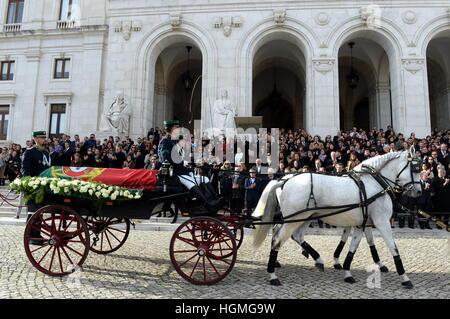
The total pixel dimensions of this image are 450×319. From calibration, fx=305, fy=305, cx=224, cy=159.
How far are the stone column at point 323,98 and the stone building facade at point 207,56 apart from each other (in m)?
0.06

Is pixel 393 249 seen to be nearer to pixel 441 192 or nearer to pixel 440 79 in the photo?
pixel 441 192

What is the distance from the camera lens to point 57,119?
71.0ft

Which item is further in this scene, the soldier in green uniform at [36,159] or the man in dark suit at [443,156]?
Answer: the man in dark suit at [443,156]

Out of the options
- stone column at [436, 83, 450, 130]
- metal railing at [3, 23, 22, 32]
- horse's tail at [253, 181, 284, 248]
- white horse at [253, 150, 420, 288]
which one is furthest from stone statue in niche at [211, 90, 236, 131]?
metal railing at [3, 23, 22, 32]

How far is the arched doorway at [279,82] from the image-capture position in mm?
21394

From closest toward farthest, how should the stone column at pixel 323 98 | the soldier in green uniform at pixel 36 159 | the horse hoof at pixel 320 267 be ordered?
the horse hoof at pixel 320 267, the soldier in green uniform at pixel 36 159, the stone column at pixel 323 98

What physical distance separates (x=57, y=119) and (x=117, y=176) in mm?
20020

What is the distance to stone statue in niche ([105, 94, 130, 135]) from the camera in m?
17.6

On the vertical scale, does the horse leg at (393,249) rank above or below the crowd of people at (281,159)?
below

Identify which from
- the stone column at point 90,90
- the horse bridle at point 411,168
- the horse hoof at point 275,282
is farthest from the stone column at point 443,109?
the stone column at point 90,90

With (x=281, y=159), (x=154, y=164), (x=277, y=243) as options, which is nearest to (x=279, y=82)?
(x=281, y=159)

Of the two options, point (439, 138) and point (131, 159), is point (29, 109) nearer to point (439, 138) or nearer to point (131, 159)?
point (131, 159)

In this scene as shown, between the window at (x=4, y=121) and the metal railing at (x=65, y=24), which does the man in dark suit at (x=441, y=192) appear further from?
the window at (x=4, y=121)

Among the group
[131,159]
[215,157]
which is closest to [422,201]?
[215,157]
